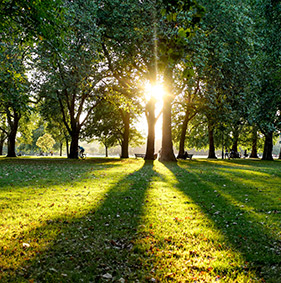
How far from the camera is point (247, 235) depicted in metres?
5.39

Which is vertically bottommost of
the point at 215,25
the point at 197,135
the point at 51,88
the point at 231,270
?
the point at 231,270

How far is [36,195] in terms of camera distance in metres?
8.56

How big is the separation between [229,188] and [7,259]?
9.00 meters

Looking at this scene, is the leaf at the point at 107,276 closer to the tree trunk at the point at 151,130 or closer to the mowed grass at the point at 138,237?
Result: the mowed grass at the point at 138,237

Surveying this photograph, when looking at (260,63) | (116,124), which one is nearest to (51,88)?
(116,124)

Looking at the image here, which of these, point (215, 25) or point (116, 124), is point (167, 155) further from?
point (116, 124)

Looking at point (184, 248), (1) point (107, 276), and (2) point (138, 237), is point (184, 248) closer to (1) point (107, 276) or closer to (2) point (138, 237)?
(2) point (138, 237)

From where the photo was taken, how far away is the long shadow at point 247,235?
4137 millimetres

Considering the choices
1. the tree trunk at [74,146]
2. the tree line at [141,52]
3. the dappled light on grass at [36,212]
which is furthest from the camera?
the tree trunk at [74,146]

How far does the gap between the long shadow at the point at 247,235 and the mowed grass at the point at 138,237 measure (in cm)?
2

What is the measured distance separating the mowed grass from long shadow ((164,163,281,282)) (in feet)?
0.05

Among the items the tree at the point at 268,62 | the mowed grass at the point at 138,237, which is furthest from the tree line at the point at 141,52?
the mowed grass at the point at 138,237

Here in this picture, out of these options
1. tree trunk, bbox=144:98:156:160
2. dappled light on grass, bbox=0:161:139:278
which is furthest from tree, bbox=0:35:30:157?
tree trunk, bbox=144:98:156:160

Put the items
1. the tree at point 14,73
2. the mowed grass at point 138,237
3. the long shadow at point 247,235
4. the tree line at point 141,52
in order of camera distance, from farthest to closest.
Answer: the tree at point 14,73 → the tree line at point 141,52 → the long shadow at point 247,235 → the mowed grass at point 138,237
